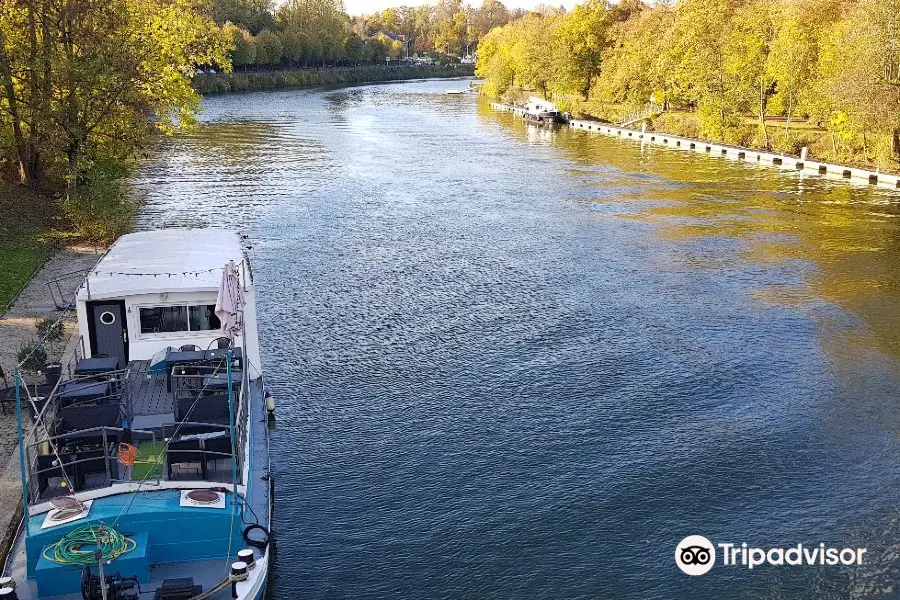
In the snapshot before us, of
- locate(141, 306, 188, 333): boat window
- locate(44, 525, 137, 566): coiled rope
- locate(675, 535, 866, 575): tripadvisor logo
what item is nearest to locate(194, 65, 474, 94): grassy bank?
locate(141, 306, 188, 333): boat window

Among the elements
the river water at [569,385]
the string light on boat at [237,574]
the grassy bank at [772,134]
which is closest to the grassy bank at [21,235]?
the river water at [569,385]

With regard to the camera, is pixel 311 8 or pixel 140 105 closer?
pixel 140 105

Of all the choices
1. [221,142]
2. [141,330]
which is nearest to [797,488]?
[141,330]

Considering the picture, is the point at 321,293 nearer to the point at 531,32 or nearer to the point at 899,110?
the point at 899,110

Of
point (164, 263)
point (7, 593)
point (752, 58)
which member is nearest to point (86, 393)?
point (164, 263)

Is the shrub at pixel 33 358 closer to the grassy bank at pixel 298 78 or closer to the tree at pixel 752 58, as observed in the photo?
the tree at pixel 752 58

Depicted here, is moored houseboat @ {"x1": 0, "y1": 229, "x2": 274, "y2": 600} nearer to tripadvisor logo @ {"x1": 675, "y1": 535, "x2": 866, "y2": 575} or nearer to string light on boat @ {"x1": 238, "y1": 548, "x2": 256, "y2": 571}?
string light on boat @ {"x1": 238, "y1": 548, "x2": 256, "y2": 571}
